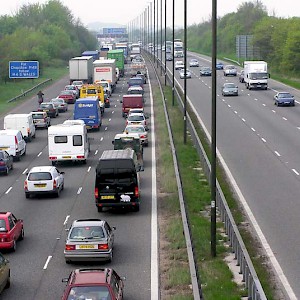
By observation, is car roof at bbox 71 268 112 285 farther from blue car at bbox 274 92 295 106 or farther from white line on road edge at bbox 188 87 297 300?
blue car at bbox 274 92 295 106

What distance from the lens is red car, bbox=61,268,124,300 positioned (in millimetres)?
17969

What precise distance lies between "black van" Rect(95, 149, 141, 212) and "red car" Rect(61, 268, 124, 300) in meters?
14.0

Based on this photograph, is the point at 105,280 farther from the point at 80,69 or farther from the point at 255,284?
the point at 80,69

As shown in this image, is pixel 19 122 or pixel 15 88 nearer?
pixel 19 122

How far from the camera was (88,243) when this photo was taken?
981 inches

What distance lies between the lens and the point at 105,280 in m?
18.5

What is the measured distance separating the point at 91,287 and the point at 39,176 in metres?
19.2

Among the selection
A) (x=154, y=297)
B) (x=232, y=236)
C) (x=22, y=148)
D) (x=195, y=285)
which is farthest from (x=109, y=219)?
(x=22, y=148)

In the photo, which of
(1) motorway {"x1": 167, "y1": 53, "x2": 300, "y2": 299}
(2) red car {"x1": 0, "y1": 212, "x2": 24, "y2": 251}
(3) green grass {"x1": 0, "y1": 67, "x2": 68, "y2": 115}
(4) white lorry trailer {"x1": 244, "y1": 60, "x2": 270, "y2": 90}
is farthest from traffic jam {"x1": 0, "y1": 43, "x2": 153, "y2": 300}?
(4) white lorry trailer {"x1": 244, "y1": 60, "x2": 270, "y2": 90}

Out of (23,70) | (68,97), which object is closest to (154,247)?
(68,97)

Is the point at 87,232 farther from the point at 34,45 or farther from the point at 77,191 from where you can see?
the point at 34,45

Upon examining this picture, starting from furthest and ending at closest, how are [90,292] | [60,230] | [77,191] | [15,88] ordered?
[15,88] → [77,191] → [60,230] → [90,292]

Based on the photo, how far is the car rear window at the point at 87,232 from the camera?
82.3 feet

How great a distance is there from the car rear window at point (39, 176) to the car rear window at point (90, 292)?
1896cm
